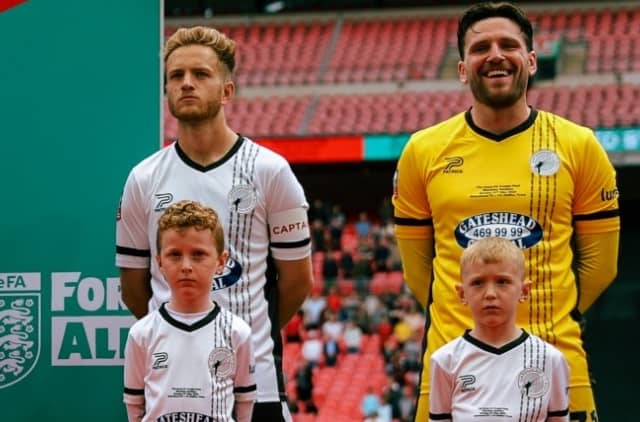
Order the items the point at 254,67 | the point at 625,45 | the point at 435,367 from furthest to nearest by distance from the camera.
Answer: the point at 254,67
the point at 625,45
the point at 435,367

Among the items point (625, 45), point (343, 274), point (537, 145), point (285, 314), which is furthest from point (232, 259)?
point (625, 45)

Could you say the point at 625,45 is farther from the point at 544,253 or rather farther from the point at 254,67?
the point at 544,253

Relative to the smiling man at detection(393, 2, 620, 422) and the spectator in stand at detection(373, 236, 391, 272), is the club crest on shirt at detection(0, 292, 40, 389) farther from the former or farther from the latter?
the spectator in stand at detection(373, 236, 391, 272)

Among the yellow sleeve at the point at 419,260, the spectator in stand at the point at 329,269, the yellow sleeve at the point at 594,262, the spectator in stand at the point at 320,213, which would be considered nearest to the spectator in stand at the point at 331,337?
the spectator in stand at the point at 329,269

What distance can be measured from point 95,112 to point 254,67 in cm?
2245

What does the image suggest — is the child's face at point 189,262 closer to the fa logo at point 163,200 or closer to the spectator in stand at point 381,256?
the fa logo at point 163,200

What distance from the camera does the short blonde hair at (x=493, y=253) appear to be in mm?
3760

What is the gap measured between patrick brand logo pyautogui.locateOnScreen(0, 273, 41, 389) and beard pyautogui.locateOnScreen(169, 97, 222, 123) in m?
1.25

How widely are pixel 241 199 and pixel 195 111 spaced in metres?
0.31

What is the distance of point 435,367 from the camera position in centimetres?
383

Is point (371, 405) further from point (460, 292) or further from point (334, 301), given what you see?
point (460, 292)

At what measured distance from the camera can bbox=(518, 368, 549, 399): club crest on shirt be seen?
3.76 m

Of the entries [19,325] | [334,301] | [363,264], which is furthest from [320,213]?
[19,325]

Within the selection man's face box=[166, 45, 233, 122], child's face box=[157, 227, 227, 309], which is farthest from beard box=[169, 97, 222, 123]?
child's face box=[157, 227, 227, 309]
